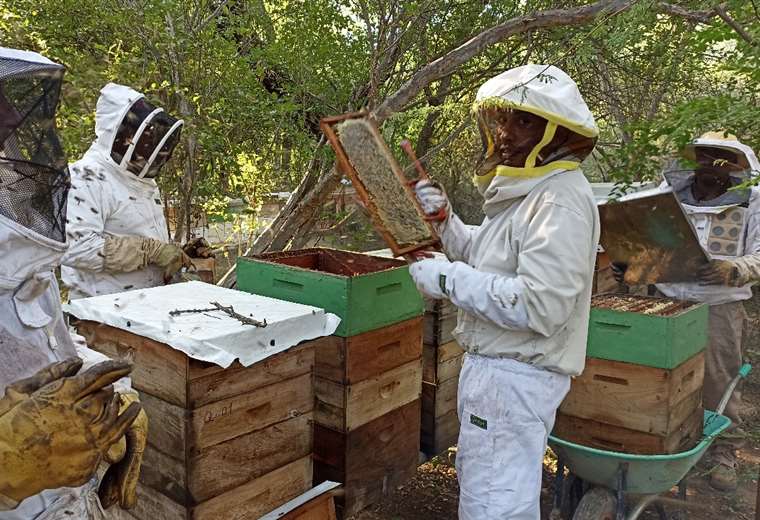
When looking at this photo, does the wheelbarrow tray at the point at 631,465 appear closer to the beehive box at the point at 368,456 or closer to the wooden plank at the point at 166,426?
the beehive box at the point at 368,456

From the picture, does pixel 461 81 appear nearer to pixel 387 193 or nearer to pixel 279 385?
pixel 387 193

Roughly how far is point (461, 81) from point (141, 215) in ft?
11.5

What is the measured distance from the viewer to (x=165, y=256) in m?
3.46

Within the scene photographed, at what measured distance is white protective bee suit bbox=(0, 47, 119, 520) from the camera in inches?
51.2

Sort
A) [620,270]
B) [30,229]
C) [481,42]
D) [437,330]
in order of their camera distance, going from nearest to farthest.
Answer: [30,229]
[437,330]
[620,270]
[481,42]

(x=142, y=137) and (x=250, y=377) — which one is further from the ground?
(x=142, y=137)

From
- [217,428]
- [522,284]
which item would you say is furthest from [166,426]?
[522,284]

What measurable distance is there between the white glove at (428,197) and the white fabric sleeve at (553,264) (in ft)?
1.71

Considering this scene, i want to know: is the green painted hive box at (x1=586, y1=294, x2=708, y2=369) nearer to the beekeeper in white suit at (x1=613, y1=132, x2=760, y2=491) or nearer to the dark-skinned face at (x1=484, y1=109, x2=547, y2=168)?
the dark-skinned face at (x1=484, y1=109, x2=547, y2=168)

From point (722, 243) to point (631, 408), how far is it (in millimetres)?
1895

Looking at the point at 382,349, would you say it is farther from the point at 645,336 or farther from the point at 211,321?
the point at 645,336

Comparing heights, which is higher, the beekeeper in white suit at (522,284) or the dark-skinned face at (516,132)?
the dark-skinned face at (516,132)

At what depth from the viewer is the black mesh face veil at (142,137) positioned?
11.3 ft

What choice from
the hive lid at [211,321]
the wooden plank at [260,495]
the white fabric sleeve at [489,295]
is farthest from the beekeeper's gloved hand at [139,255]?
the white fabric sleeve at [489,295]
